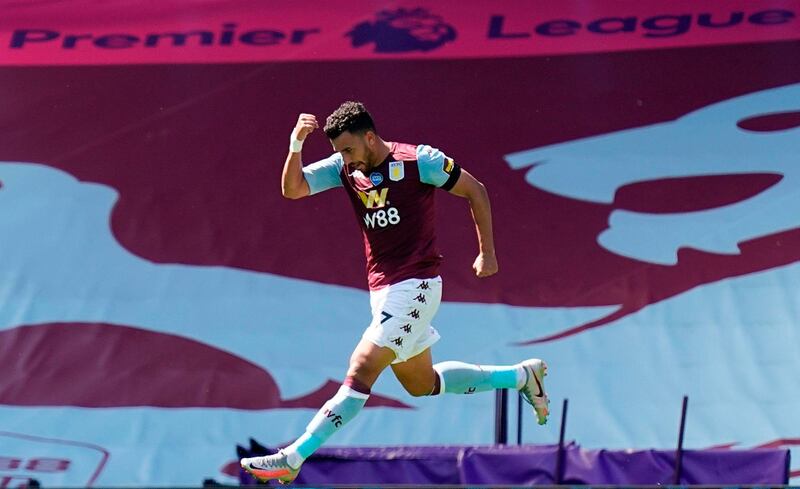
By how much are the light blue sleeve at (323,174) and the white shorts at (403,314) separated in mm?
493

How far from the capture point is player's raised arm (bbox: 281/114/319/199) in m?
5.41

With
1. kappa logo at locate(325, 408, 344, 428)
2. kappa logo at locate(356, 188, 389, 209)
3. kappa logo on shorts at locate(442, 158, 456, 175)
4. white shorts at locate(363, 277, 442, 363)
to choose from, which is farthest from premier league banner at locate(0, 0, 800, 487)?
kappa logo on shorts at locate(442, 158, 456, 175)

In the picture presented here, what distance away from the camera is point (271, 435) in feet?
25.4

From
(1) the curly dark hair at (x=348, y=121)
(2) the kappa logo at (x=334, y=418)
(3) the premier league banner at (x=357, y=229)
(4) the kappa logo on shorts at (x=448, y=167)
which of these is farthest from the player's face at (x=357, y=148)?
(3) the premier league banner at (x=357, y=229)

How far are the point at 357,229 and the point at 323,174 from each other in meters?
3.22

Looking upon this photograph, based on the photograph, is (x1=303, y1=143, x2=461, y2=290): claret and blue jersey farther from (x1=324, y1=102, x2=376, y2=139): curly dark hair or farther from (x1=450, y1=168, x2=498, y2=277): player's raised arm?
(x1=324, y1=102, x2=376, y2=139): curly dark hair

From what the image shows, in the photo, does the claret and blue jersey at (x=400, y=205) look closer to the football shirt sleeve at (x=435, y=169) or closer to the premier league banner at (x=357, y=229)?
the football shirt sleeve at (x=435, y=169)

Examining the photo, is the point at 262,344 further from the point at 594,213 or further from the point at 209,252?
the point at 594,213

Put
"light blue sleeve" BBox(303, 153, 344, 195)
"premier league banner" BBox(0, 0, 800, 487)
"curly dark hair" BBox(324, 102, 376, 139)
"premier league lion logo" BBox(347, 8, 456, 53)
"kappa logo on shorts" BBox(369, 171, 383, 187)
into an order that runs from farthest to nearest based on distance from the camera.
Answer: "premier league lion logo" BBox(347, 8, 456, 53) < "premier league banner" BBox(0, 0, 800, 487) < "light blue sleeve" BBox(303, 153, 344, 195) < "kappa logo on shorts" BBox(369, 171, 383, 187) < "curly dark hair" BBox(324, 102, 376, 139)

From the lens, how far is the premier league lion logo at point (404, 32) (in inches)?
370

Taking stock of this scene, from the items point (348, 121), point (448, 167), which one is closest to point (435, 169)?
point (448, 167)

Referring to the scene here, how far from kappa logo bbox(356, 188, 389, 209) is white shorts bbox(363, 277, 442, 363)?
33 cm

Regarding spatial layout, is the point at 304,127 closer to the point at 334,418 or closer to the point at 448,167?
the point at 448,167

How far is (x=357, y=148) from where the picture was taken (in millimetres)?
5398
